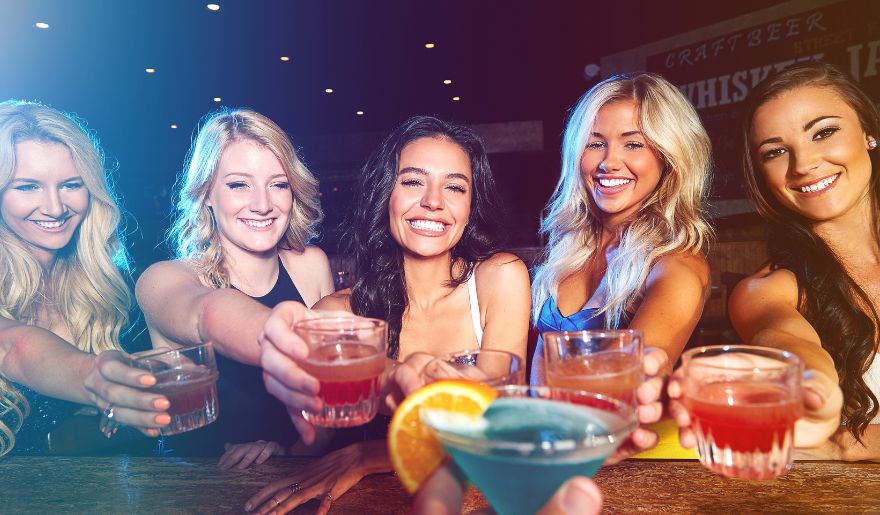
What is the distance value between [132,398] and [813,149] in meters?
2.30

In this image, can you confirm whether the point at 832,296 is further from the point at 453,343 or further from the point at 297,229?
the point at 297,229

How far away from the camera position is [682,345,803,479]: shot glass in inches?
42.6

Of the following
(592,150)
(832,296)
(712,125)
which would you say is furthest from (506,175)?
(832,296)

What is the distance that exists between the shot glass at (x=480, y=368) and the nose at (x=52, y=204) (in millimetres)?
1991

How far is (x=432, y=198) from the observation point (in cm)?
236

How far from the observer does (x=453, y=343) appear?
8.42 ft

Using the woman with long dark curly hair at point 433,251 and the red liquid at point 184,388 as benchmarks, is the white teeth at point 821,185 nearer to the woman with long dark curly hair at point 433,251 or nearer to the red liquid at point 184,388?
the woman with long dark curly hair at point 433,251

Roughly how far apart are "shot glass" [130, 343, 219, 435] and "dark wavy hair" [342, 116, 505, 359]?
1110mm

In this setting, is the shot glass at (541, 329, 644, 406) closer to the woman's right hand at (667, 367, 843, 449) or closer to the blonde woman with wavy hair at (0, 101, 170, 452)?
the woman's right hand at (667, 367, 843, 449)

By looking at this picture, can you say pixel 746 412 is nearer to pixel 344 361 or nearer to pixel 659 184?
pixel 344 361

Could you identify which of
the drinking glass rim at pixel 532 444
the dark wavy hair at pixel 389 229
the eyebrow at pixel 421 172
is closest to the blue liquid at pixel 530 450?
the drinking glass rim at pixel 532 444

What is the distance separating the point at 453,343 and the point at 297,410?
1.18 m

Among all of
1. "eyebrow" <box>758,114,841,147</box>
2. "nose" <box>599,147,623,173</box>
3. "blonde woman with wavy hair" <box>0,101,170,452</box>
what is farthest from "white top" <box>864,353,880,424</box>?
"blonde woman with wavy hair" <box>0,101,170,452</box>

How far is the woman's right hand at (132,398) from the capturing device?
4.84 feet
